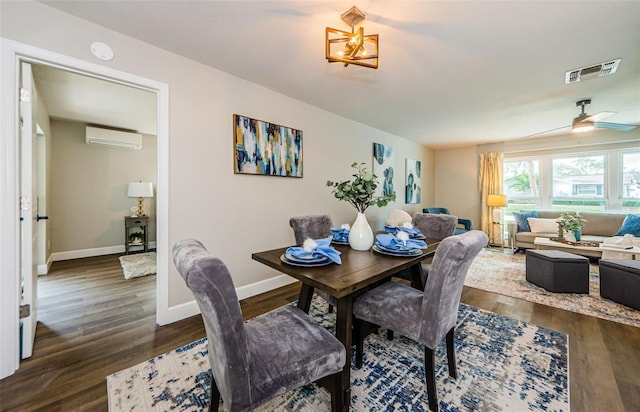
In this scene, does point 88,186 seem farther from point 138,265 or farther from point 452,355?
point 452,355

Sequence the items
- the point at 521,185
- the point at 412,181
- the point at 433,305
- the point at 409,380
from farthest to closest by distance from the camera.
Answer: the point at 412,181 → the point at 521,185 → the point at 409,380 → the point at 433,305

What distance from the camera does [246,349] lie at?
93 cm

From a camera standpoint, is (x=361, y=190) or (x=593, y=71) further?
(x=593, y=71)

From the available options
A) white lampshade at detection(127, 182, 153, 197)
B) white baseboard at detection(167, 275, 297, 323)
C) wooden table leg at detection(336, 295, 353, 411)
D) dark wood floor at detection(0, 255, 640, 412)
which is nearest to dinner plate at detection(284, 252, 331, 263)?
wooden table leg at detection(336, 295, 353, 411)

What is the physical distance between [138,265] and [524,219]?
7097mm

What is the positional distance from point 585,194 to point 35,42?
25.8ft

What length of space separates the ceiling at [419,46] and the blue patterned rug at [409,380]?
2.35 m

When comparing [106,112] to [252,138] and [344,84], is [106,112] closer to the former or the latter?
[252,138]

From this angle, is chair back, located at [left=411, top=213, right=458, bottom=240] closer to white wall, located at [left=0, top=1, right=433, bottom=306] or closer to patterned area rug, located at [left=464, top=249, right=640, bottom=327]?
patterned area rug, located at [left=464, top=249, right=640, bottom=327]

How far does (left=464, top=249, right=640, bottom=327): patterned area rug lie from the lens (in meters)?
2.40

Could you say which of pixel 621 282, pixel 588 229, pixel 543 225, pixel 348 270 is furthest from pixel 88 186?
pixel 588 229

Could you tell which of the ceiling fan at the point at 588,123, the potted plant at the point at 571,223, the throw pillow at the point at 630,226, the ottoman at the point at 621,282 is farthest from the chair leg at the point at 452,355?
the throw pillow at the point at 630,226

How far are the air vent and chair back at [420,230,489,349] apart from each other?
2.40 m

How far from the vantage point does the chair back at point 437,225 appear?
102 inches
